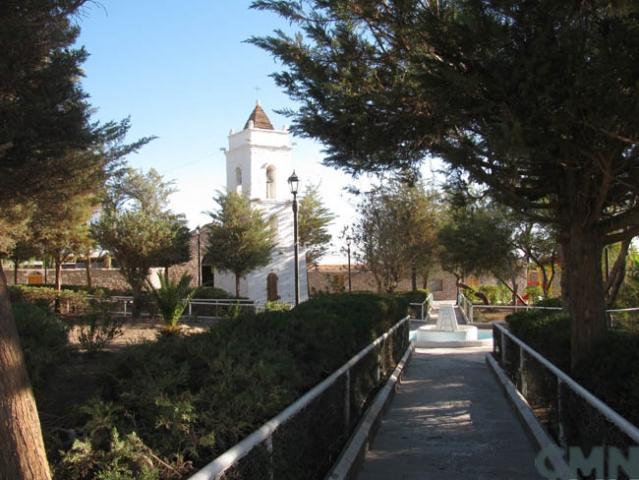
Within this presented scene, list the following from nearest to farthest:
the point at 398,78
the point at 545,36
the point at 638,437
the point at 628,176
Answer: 1. the point at 638,437
2. the point at 545,36
3. the point at 628,176
4. the point at 398,78

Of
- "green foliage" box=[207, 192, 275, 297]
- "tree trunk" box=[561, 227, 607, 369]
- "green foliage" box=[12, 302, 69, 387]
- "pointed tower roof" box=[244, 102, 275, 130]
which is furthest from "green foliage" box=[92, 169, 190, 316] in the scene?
"tree trunk" box=[561, 227, 607, 369]

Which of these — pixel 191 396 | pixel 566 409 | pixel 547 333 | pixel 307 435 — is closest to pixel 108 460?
pixel 191 396

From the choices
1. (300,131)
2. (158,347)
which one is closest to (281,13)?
(300,131)

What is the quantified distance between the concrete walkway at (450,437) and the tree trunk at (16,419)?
327 cm

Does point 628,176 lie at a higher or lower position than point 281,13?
lower

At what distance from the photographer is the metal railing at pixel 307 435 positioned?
3.10 m

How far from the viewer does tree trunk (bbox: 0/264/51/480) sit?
276 centimetres

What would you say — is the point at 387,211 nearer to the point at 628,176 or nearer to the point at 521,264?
the point at 521,264

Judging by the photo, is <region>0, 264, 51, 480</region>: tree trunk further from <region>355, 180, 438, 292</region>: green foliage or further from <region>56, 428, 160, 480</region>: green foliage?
<region>355, 180, 438, 292</region>: green foliage

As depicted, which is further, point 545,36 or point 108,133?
point 108,133

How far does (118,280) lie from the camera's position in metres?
45.7

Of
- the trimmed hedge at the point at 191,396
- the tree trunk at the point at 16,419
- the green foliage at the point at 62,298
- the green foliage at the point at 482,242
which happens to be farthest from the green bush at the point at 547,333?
the green foliage at the point at 482,242

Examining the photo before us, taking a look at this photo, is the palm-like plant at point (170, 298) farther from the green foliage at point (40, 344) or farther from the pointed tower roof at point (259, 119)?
the pointed tower roof at point (259, 119)

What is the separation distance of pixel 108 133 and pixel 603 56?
7214 millimetres
